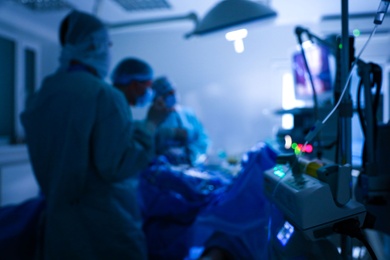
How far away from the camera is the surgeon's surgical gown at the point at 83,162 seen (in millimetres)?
1149

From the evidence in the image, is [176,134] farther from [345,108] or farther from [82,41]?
[345,108]

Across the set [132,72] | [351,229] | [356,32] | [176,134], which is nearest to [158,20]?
[132,72]

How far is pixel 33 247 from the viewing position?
1381 mm

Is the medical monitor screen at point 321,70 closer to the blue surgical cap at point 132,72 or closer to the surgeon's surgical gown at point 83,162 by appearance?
the blue surgical cap at point 132,72

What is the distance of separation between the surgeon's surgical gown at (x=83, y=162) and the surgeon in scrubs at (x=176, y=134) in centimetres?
46

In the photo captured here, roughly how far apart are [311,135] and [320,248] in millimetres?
259

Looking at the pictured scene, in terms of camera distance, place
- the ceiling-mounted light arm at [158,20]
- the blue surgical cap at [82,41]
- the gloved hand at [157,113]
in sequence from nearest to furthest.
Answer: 1. the blue surgical cap at [82,41]
2. the gloved hand at [157,113]
3. the ceiling-mounted light arm at [158,20]

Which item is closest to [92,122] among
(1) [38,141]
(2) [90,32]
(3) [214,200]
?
(1) [38,141]

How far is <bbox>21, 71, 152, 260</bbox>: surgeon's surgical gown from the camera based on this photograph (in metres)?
1.15

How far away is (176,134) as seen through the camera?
A: 6.64 feet

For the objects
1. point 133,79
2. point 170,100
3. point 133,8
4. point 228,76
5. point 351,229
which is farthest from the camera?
point 228,76

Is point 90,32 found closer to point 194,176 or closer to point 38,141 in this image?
point 38,141

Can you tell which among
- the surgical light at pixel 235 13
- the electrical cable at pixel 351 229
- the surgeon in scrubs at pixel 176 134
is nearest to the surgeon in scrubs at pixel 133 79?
the surgeon in scrubs at pixel 176 134

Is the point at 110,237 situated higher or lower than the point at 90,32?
lower
